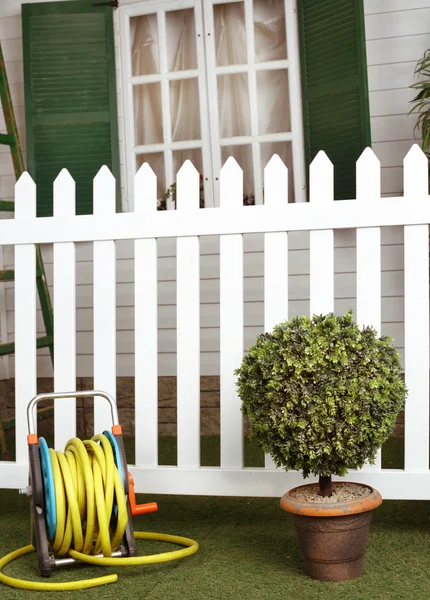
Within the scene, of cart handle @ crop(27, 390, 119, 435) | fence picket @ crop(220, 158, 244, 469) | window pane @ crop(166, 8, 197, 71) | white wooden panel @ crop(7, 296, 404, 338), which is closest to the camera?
cart handle @ crop(27, 390, 119, 435)

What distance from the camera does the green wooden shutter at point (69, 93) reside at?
4961 millimetres

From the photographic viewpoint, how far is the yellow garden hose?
2119 millimetres

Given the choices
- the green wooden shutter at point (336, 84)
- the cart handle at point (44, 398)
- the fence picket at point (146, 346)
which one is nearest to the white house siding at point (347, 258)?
the green wooden shutter at point (336, 84)

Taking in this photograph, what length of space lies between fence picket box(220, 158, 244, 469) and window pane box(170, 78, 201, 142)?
97.1 inches

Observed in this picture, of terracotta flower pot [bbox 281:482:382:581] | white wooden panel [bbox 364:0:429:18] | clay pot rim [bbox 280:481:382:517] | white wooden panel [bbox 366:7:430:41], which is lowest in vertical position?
terracotta flower pot [bbox 281:482:382:581]

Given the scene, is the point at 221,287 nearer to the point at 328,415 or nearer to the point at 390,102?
the point at 328,415

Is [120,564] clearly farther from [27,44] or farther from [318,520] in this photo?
[27,44]

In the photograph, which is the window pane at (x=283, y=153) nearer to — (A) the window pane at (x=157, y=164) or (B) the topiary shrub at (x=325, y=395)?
(A) the window pane at (x=157, y=164)

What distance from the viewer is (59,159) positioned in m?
4.98

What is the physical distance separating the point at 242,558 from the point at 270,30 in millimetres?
3648

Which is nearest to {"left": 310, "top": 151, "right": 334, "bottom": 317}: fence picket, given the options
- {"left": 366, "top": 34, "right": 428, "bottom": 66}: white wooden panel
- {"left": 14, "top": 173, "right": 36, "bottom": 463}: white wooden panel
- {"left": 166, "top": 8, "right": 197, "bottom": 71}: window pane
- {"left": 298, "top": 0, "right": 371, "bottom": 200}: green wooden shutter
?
{"left": 14, "top": 173, "right": 36, "bottom": 463}: white wooden panel

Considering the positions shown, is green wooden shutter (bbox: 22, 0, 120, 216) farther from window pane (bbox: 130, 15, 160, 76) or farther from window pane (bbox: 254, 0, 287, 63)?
window pane (bbox: 254, 0, 287, 63)

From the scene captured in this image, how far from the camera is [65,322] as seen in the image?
111 inches

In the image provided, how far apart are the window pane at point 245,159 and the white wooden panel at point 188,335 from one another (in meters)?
2.30
